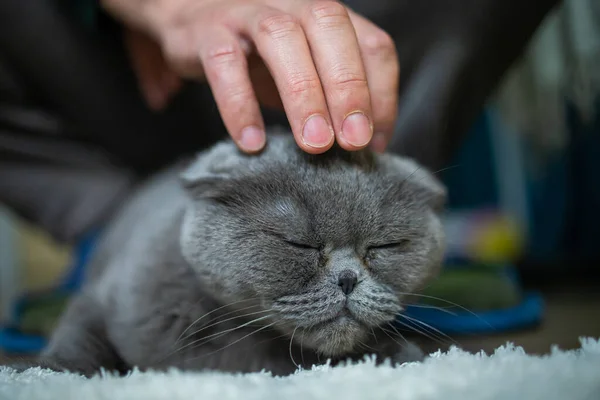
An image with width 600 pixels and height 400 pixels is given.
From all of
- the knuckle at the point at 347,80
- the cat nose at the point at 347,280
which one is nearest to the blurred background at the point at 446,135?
the cat nose at the point at 347,280

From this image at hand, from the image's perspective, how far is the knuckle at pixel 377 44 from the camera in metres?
0.99

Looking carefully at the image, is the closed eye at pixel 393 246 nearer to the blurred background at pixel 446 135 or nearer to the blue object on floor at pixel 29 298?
the blurred background at pixel 446 135

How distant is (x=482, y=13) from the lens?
4.31ft

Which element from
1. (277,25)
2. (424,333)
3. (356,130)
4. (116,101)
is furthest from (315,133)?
(116,101)

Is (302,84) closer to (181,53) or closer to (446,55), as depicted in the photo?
(181,53)

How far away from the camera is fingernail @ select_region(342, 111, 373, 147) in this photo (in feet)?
2.78

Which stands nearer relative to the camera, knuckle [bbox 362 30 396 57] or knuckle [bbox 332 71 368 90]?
knuckle [bbox 332 71 368 90]

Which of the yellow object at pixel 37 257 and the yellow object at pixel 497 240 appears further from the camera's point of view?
the yellow object at pixel 37 257

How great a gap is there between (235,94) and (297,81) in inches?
4.5

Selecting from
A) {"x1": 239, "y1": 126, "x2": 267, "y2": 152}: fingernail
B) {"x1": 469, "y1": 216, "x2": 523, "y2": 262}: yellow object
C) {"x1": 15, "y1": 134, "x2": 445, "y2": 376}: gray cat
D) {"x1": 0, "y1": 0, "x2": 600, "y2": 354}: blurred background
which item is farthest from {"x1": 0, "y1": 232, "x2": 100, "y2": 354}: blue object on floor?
{"x1": 469, "y1": 216, "x2": 523, "y2": 262}: yellow object

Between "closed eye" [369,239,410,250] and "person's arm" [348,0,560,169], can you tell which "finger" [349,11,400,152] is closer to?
"closed eye" [369,239,410,250]

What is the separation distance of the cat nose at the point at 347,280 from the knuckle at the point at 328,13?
369mm

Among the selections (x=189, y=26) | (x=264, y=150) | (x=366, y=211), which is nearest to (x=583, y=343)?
(x=366, y=211)

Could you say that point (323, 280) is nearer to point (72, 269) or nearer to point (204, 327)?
point (204, 327)
